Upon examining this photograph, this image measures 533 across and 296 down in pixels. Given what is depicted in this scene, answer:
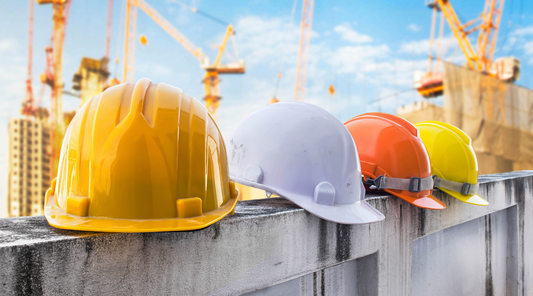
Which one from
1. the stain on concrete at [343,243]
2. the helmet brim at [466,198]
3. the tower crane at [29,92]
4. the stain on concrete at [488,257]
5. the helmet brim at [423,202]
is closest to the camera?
the stain on concrete at [343,243]

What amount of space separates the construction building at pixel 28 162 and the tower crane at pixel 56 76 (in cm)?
100

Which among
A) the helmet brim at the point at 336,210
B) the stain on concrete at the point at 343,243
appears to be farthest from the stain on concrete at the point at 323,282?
the helmet brim at the point at 336,210

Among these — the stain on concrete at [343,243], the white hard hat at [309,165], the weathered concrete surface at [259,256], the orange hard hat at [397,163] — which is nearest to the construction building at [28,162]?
the white hard hat at [309,165]

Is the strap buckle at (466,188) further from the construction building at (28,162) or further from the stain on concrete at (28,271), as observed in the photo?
the construction building at (28,162)

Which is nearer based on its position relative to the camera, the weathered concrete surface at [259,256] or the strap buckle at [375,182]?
the weathered concrete surface at [259,256]

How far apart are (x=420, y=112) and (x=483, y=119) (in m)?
5.11

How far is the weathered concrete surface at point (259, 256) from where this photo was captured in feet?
3.44

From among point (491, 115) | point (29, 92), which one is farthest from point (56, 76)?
point (491, 115)

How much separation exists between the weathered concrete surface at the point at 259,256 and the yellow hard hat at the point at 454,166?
0.52 ft

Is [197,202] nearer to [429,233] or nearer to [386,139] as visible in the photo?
[386,139]

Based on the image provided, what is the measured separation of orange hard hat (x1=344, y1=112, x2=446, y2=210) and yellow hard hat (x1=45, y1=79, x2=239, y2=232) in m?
1.71

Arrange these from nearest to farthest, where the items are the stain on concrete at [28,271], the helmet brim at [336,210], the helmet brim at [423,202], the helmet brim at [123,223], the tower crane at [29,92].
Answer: the stain on concrete at [28,271]
the helmet brim at [123,223]
the helmet brim at [336,210]
the helmet brim at [423,202]
the tower crane at [29,92]

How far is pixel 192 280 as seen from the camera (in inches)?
53.4

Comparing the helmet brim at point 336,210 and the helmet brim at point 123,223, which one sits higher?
the helmet brim at point 123,223
